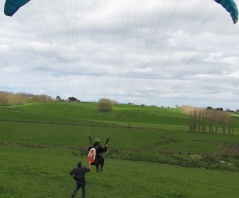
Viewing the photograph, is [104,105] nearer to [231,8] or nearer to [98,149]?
[98,149]

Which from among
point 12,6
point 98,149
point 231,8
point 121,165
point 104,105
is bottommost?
point 121,165

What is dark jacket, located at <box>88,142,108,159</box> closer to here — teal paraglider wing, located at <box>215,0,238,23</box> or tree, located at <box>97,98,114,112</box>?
teal paraglider wing, located at <box>215,0,238,23</box>

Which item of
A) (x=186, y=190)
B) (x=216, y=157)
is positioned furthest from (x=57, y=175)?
(x=216, y=157)

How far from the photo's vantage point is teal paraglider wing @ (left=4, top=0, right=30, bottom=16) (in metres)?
14.2

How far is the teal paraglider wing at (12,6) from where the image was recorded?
14.2 m

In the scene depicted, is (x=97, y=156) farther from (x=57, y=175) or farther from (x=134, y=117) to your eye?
(x=134, y=117)

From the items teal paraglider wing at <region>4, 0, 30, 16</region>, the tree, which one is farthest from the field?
the tree

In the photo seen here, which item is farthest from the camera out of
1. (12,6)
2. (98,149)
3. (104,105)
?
(104,105)

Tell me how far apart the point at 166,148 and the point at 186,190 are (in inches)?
916

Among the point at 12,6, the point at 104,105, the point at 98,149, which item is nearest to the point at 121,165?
the point at 98,149

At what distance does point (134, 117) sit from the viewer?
102500mm

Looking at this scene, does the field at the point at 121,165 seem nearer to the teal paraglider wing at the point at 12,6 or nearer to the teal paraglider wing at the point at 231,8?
the teal paraglider wing at the point at 12,6

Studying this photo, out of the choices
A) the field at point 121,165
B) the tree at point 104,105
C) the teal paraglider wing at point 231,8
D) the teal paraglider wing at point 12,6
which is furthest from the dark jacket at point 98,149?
the tree at point 104,105

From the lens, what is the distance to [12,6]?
14.5 m
